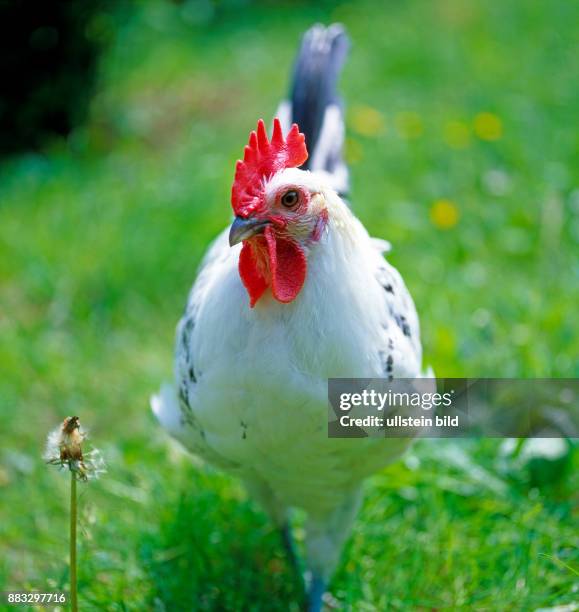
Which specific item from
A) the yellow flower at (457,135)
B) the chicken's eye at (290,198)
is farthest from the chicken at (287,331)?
the yellow flower at (457,135)

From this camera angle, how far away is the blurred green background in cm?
244

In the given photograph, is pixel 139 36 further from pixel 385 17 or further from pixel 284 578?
pixel 284 578

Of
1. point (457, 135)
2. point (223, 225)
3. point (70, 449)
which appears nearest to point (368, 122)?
point (457, 135)

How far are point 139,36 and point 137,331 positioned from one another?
342 centimetres

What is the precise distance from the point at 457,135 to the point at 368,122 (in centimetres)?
56

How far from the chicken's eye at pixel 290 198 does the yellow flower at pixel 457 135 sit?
3.11m

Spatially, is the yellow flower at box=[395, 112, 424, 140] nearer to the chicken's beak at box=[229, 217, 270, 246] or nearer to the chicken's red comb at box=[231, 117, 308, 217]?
the chicken's red comb at box=[231, 117, 308, 217]

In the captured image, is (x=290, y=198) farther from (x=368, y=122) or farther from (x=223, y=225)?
(x=368, y=122)

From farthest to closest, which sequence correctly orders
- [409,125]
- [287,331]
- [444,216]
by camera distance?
1. [409,125]
2. [444,216]
3. [287,331]

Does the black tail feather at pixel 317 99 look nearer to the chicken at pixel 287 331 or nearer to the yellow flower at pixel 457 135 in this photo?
the chicken at pixel 287 331

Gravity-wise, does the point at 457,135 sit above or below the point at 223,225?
above

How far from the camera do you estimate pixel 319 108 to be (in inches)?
109

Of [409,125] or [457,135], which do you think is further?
[409,125]

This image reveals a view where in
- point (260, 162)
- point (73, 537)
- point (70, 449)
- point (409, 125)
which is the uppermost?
point (409, 125)
